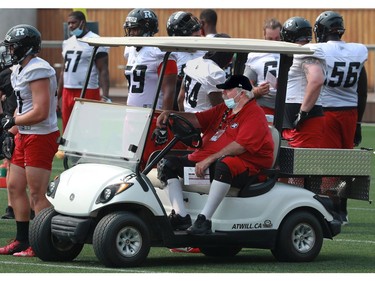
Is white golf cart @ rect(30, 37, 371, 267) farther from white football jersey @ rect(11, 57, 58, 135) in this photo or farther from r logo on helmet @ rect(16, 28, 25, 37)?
r logo on helmet @ rect(16, 28, 25, 37)

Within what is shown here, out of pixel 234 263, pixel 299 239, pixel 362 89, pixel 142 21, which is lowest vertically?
pixel 234 263

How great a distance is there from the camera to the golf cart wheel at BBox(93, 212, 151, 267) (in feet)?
33.0

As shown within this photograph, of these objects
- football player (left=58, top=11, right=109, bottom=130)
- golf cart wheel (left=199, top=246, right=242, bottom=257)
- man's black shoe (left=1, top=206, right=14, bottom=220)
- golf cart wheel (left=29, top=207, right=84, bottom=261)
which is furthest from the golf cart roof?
football player (left=58, top=11, right=109, bottom=130)

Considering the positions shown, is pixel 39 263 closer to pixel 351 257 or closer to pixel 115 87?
pixel 351 257

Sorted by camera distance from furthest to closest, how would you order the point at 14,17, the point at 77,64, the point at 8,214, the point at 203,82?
1. the point at 14,17
2. the point at 77,64
3. the point at 8,214
4. the point at 203,82

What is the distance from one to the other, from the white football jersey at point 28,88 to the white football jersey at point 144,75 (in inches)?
38.1

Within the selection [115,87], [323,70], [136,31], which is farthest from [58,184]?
[115,87]

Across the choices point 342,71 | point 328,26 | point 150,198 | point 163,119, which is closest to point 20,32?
point 163,119

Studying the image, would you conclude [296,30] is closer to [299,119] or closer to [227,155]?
[299,119]

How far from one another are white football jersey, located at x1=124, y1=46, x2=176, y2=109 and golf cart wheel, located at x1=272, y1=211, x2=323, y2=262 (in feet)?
5.92

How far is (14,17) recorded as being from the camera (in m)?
33.0

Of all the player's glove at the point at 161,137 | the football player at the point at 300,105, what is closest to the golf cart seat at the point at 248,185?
the player's glove at the point at 161,137

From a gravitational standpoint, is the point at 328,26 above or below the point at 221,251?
above

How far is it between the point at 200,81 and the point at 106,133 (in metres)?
0.97
